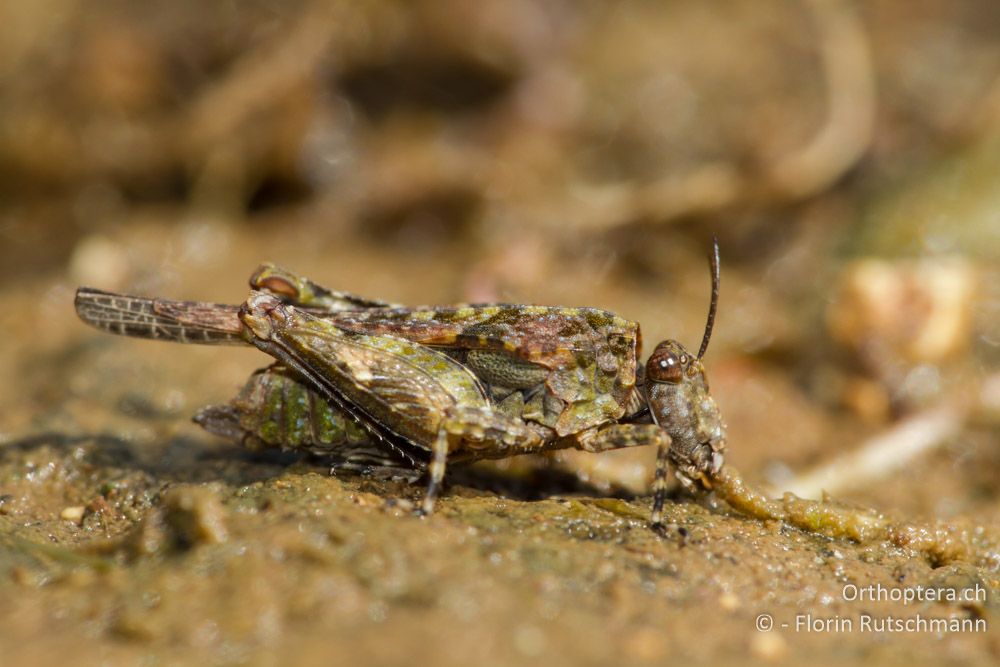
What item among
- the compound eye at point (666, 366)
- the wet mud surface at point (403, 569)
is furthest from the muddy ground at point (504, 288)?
the compound eye at point (666, 366)

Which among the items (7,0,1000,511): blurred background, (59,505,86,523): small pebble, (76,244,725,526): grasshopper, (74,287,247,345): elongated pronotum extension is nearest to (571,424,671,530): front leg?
(76,244,725,526): grasshopper

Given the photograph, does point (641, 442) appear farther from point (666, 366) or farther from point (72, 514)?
point (72, 514)

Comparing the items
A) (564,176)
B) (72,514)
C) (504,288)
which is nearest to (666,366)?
(72,514)

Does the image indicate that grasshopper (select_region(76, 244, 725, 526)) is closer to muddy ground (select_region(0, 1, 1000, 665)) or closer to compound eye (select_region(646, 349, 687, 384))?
compound eye (select_region(646, 349, 687, 384))

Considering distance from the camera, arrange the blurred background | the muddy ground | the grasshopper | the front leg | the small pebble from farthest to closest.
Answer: the blurred background → the small pebble → the grasshopper → the front leg → the muddy ground

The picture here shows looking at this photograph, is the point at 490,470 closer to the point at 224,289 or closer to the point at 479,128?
the point at 224,289

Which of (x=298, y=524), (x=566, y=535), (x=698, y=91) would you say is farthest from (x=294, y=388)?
(x=698, y=91)
